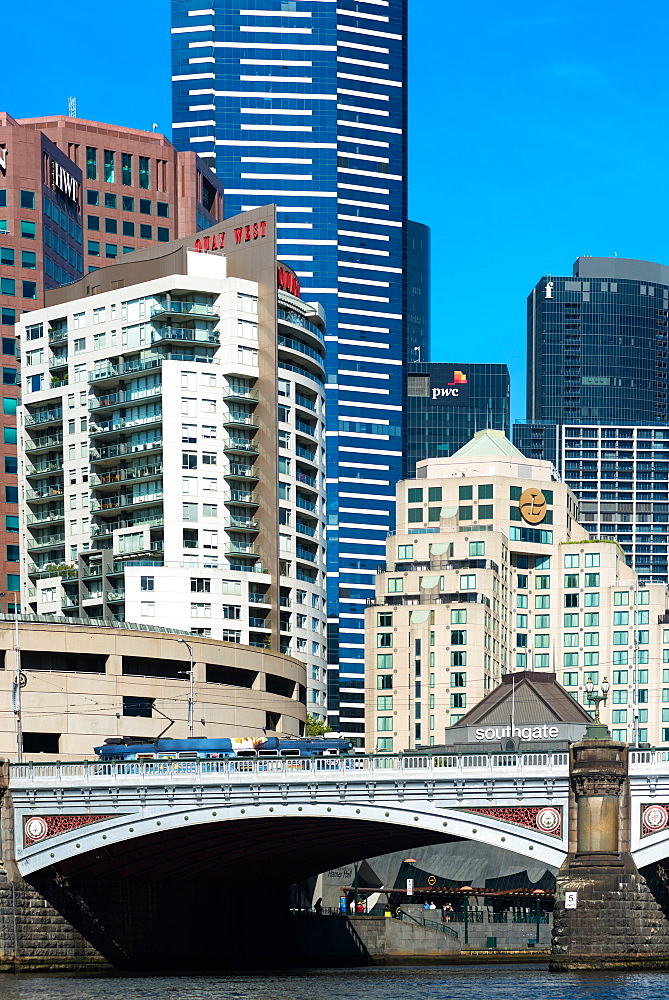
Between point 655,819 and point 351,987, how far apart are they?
823 inches

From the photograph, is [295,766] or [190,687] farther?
[190,687]

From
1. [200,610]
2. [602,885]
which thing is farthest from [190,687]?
[602,885]

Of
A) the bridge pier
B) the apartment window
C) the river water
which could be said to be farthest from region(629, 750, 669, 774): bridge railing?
the apartment window

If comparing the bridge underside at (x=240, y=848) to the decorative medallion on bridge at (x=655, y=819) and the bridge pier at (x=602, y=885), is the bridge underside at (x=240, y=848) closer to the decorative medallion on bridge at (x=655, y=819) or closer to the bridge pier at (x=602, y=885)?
the bridge pier at (x=602, y=885)

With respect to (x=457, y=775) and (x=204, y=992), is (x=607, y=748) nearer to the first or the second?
(x=457, y=775)

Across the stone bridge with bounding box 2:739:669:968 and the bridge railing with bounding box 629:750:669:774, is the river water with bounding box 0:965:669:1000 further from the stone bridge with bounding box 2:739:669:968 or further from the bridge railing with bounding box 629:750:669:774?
the bridge railing with bounding box 629:750:669:774

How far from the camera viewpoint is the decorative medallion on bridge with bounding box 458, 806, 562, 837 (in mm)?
113438

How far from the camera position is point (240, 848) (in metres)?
132

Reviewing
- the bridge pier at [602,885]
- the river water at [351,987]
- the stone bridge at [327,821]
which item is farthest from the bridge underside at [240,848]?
the bridge pier at [602,885]

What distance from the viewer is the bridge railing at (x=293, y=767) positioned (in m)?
115

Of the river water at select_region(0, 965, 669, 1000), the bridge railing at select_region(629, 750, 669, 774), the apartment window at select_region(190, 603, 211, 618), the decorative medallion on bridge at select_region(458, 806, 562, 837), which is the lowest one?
the river water at select_region(0, 965, 669, 1000)

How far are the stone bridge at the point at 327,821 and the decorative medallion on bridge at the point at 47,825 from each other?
0.09 meters

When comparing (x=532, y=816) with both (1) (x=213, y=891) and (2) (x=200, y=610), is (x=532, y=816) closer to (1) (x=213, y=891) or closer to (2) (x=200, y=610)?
(1) (x=213, y=891)

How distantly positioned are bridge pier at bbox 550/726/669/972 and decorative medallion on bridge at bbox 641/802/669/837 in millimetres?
1300
